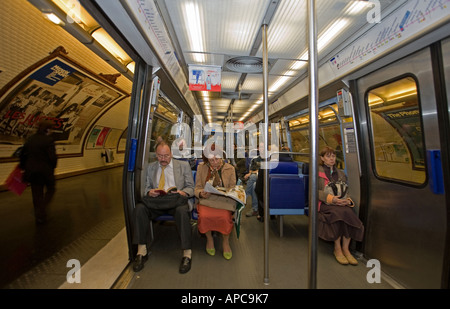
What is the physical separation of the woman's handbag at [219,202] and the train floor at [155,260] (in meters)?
0.72

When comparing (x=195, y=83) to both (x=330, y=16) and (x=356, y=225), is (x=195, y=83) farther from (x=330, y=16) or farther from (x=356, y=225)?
(x=356, y=225)

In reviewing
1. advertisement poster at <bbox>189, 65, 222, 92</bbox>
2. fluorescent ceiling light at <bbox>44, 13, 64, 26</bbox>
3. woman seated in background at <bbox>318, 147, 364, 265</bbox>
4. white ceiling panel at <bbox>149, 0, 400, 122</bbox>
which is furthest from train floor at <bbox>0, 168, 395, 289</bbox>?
white ceiling panel at <bbox>149, 0, 400, 122</bbox>

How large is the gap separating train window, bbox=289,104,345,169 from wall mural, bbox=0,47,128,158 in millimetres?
5644

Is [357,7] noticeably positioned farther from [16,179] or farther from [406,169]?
[16,179]

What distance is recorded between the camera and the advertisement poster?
4.29 m

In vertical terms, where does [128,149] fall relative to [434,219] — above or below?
above

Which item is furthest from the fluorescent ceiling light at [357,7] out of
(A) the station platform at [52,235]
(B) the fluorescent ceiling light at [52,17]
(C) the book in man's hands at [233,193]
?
(A) the station platform at [52,235]


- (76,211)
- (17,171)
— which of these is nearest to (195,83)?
(17,171)

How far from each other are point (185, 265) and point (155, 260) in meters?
0.51

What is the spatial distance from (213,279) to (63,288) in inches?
62.8

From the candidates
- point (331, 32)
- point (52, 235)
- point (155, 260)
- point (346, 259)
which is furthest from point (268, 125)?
point (52, 235)

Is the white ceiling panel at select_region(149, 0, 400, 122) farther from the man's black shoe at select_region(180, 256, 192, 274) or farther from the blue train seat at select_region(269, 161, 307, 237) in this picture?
the man's black shoe at select_region(180, 256, 192, 274)
